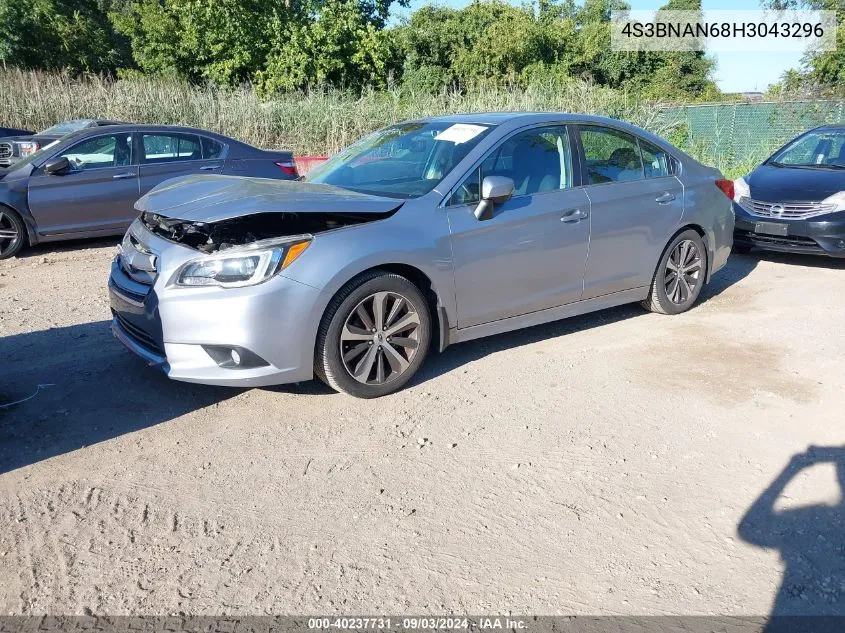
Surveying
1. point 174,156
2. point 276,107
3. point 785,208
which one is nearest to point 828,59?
point 276,107

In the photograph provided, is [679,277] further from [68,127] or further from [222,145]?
[68,127]

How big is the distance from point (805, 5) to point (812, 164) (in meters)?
29.8

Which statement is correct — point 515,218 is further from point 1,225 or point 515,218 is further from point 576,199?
point 1,225

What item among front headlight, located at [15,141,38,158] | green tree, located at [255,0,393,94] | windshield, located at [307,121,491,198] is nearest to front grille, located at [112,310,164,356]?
windshield, located at [307,121,491,198]

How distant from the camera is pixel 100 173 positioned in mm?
9336

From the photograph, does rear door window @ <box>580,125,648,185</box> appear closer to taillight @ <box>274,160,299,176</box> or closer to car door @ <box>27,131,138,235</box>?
taillight @ <box>274,160,299,176</box>

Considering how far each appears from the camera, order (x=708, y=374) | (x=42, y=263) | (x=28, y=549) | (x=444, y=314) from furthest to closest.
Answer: (x=42, y=263), (x=708, y=374), (x=444, y=314), (x=28, y=549)

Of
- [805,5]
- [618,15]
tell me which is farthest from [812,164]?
[618,15]

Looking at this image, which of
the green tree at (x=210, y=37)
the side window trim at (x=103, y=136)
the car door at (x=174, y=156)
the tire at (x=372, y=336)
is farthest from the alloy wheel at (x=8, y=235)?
the green tree at (x=210, y=37)

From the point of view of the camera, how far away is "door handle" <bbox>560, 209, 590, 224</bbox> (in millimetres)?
5438

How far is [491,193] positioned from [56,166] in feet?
21.2

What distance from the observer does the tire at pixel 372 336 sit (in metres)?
4.38

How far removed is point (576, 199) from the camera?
5543mm

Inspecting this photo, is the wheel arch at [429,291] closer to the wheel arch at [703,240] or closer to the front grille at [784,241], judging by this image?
the wheel arch at [703,240]
